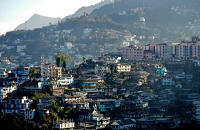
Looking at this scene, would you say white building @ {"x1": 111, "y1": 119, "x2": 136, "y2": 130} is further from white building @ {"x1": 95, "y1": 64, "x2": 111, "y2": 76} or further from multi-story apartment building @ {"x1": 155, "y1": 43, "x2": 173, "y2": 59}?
multi-story apartment building @ {"x1": 155, "y1": 43, "x2": 173, "y2": 59}

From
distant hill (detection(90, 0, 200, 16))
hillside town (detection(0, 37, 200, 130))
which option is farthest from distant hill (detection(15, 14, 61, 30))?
hillside town (detection(0, 37, 200, 130))

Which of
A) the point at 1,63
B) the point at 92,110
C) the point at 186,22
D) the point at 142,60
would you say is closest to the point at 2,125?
the point at 92,110

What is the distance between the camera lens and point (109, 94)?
4644cm

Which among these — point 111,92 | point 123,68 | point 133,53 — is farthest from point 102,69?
point 133,53

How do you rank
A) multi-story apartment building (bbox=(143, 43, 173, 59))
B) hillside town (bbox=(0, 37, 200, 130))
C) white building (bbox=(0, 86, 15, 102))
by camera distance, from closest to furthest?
1. hillside town (bbox=(0, 37, 200, 130))
2. white building (bbox=(0, 86, 15, 102))
3. multi-story apartment building (bbox=(143, 43, 173, 59))

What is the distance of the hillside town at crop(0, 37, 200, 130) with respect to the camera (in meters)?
40.4

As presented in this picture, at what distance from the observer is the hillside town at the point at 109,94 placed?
40.4 metres

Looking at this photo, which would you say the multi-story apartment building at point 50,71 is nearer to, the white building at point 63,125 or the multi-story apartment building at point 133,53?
the multi-story apartment building at point 133,53

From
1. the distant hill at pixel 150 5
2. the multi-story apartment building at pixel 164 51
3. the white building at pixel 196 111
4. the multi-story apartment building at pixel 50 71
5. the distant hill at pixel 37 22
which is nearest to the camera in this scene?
the white building at pixel 196 111

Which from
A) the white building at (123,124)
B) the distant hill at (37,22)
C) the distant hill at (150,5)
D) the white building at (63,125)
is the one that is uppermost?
the distant hill at (150,5)

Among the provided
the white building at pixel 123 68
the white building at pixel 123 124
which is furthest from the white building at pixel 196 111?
the white building at pixel 123 68

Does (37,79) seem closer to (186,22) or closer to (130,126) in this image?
(130,126)

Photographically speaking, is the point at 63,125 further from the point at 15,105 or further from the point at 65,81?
the point at 65,81

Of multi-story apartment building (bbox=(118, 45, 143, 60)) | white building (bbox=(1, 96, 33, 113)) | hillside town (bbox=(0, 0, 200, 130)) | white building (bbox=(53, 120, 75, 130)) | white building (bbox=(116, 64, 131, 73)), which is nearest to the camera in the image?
white building (bbox=(53, 120, 75, 130))
